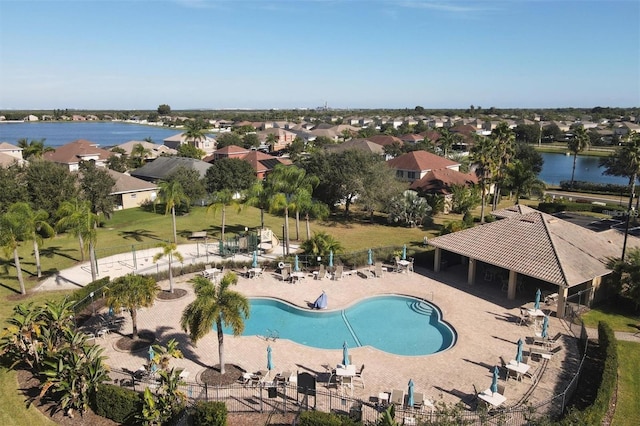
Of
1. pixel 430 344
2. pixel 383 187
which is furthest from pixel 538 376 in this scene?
pixel 383 187

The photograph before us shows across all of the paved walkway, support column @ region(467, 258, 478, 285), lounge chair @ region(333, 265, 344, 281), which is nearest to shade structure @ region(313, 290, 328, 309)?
the paved walkway

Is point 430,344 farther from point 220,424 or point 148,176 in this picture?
point 148,176

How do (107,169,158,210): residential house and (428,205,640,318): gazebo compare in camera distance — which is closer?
(428,205,640,318): gazebo

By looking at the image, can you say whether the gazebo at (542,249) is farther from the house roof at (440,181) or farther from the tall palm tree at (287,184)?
the house roof at (440,181)

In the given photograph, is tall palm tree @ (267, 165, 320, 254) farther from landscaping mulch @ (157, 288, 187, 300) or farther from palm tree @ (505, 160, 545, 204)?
palm tree @ (505, 160, 545, 204)

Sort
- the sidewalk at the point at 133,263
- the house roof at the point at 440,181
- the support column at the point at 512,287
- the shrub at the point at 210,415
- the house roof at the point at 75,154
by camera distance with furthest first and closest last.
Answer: the house roof at the point at 75,154, the house roof at the point at 440,181, the sidewalk at the point at 133,263, the support column at the point at 512,287, the shrub at the point at 210,415

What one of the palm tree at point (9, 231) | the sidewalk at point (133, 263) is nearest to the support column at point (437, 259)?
the sidewalk at point (133, 263)
